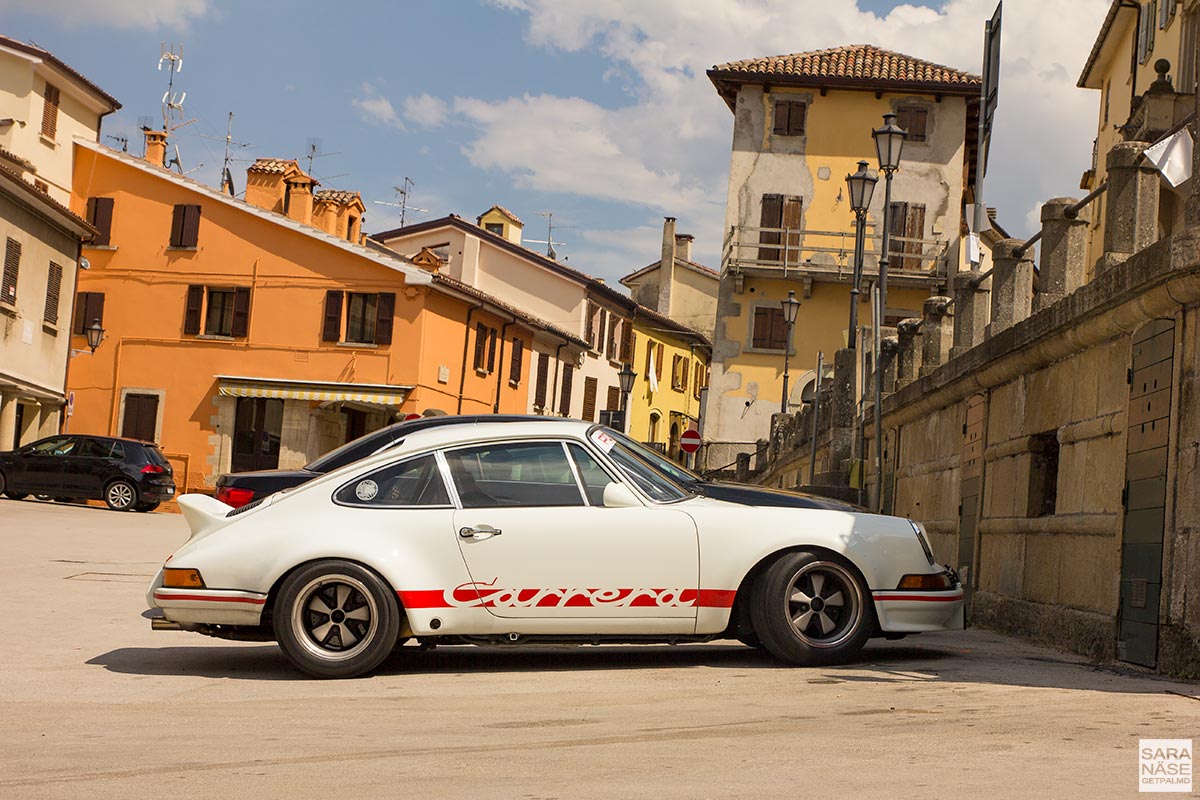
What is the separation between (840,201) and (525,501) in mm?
44928

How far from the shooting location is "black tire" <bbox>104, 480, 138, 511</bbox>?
33250mm

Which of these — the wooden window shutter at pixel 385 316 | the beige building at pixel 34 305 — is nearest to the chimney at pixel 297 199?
the wooden window shutter at pixel 385 316

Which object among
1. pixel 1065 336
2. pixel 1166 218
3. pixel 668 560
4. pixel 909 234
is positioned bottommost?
pixel 668 560

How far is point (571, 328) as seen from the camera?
193ft

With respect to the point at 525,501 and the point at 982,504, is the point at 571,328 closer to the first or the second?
the point at 982,504

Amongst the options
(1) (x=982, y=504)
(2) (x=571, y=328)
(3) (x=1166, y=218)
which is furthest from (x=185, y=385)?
(1) (x=982, y=504)

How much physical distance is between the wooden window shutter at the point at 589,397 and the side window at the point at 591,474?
171ft

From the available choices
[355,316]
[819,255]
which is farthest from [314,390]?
[819,255]

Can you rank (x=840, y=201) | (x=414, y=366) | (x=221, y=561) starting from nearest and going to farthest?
(x=221, y=561) → (x=414, y=366) → (x=840, y=201)

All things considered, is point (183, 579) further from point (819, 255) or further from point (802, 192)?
point (802, 192)

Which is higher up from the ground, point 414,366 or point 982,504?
point 414,366

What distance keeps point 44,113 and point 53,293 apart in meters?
6.30

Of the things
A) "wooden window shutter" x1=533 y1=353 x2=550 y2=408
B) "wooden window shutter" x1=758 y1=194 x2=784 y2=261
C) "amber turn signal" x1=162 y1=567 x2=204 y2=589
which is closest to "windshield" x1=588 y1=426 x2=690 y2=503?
"amber turn signal" x1=162 y1=567 x2=204 y2=589

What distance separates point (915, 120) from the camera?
171ft
